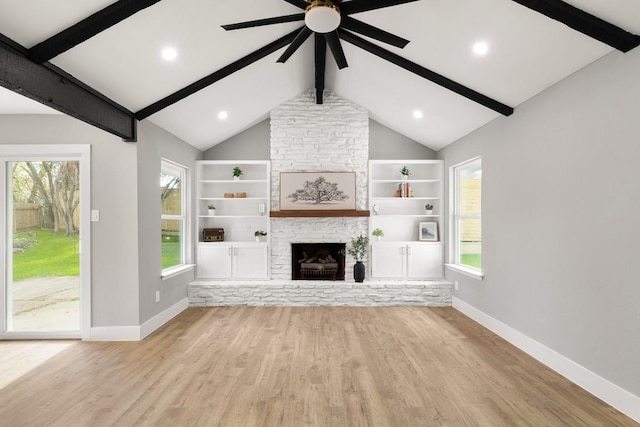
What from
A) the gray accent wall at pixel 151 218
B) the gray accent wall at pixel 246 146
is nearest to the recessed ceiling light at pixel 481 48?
the gray accent wall at pixel 151 218

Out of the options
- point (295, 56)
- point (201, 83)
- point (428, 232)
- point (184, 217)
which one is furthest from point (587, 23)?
point (184, 217)

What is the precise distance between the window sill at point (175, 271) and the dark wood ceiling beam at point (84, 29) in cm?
287

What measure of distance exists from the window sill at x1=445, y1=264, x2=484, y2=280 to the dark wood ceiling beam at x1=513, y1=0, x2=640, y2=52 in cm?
293

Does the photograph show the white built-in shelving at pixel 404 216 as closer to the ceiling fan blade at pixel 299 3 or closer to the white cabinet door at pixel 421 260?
the white cabinet door at pixel 421 260

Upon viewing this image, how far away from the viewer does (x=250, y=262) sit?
615 cm

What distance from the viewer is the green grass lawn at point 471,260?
17.5 feet

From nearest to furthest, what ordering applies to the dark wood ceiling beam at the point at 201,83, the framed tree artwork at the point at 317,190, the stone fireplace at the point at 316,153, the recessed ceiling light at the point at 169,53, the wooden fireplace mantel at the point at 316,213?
the recessed ceiling light at the point at 169,53, the dark wood ceiling beam at the point at 201,83, the wooden fireplace mantel at the point at 316,213, the framed tree artwork at the point at 317,190, the stone fireplace at the point at 316,153

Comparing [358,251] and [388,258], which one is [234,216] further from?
[388,258]

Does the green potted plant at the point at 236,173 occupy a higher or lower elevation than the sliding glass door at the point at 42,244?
higher

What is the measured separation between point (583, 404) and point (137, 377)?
11.2ft

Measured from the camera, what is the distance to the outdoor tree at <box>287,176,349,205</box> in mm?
6109

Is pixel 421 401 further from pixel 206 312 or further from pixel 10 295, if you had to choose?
pixel 10 295

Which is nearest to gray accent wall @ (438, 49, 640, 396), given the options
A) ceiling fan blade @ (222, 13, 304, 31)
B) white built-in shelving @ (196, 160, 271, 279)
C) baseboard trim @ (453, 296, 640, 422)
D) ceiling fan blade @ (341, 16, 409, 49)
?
baseboard trim @ (453, 296, 640, 422)

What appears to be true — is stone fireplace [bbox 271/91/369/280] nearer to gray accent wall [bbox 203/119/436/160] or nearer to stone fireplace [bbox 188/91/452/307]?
stone fireplace [bbox 188/91/452/307]
